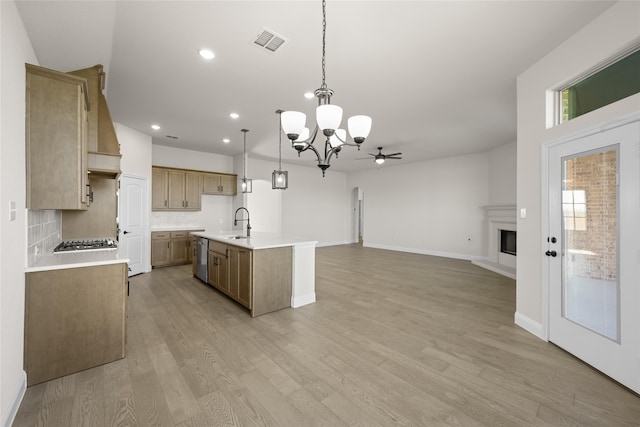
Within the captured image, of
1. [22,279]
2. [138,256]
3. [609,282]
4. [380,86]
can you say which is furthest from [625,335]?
[138,256]

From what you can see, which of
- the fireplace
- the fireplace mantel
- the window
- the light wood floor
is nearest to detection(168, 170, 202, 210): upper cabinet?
the light wood floor

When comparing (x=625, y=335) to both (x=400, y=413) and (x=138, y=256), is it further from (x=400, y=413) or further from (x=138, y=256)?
(x=138, y=256)

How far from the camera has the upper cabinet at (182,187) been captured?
6.04 m

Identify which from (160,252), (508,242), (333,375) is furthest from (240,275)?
(508,242)

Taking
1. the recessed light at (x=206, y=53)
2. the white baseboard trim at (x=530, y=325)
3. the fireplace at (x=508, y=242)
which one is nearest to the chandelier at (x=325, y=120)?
the recessed light at (x=206, y=53)

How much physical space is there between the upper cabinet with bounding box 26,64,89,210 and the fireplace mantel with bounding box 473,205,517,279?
6986 mm

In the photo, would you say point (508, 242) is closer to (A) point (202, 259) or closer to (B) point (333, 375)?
(B) point (333, 375)

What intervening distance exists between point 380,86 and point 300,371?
3299mm

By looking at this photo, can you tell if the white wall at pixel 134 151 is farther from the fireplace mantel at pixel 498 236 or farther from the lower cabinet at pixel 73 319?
the fireplace mantel at pixel 498 236

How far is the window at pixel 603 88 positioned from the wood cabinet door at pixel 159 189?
6.95 meters

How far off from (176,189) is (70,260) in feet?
14.2

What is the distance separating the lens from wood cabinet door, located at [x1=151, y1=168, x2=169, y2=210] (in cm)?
598

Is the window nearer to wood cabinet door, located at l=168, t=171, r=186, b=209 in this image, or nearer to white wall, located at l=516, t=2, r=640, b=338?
white wall, located at l=516, t=2, r=640, b=338

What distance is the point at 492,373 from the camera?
86.9 inches
